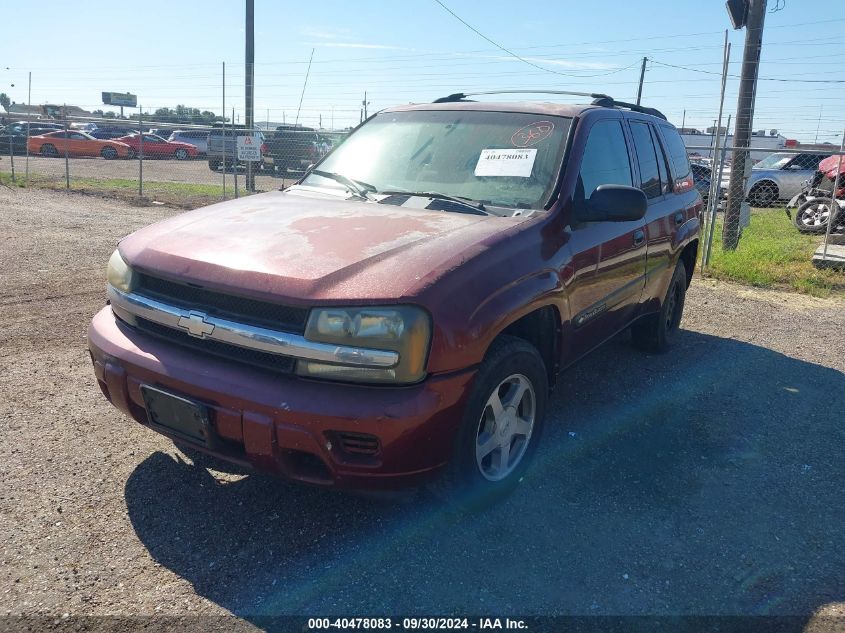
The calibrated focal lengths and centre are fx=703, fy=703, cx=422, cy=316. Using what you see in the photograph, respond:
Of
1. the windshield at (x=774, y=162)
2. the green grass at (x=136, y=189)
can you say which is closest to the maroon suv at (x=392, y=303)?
the green grass at (x=136, y=189)

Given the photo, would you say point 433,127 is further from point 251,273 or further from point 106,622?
point 106,622

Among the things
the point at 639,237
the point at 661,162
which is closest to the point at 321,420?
the point at 639,237

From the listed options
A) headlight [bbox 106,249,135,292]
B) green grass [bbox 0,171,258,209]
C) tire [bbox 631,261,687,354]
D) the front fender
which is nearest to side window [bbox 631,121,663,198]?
tire [bbox 631,261,687,354]

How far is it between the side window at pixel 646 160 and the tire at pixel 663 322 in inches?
35.3

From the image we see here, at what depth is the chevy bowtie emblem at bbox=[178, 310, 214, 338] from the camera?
109 inches

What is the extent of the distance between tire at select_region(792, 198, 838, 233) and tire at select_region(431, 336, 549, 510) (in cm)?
1112

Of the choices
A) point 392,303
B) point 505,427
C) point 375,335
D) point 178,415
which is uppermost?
point 392,303

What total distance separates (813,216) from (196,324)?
41.5 ft

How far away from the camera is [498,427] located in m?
3.13

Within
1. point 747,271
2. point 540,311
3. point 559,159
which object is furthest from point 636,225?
point 747,271

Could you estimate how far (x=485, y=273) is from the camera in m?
2.87

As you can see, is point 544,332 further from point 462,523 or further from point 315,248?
point 315,248

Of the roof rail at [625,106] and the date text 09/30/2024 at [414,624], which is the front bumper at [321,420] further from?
the roof rail at [625,106]

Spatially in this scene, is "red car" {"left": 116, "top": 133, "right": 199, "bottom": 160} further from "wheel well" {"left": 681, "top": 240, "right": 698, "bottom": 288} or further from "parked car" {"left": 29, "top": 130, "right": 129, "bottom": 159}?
"wheel well" {"left": 681, "top": 240, "right": 698, "bottom": 288}
